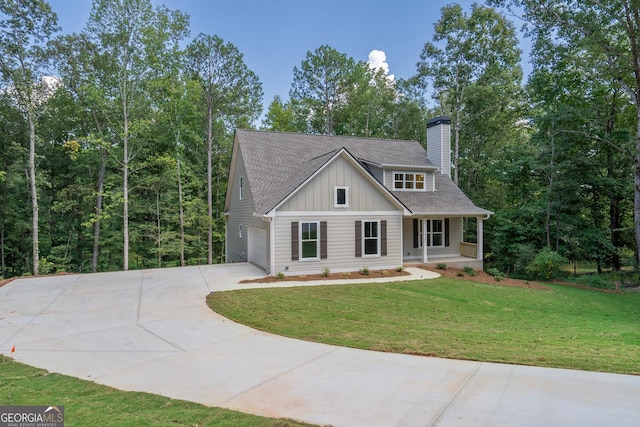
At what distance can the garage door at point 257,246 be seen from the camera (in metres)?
14.8

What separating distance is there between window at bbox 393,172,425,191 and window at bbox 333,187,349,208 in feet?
14.4

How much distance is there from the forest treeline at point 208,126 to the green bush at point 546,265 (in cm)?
139

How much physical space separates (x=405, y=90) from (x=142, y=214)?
22639 mm

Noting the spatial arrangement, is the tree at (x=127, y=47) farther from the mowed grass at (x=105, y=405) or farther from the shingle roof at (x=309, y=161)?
the mowed grass at (x=105, y=405)

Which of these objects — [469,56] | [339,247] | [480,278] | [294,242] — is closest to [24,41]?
[294,242]

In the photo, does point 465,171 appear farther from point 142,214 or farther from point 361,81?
point 142,214

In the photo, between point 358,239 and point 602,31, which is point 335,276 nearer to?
point 358,239

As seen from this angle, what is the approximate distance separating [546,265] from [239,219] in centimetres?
1529

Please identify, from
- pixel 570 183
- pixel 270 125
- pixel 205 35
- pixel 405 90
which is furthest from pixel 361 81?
pixel 570 183

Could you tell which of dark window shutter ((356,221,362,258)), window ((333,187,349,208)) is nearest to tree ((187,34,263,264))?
window ((333,187,349,208))

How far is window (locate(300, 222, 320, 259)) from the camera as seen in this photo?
14.0 meters

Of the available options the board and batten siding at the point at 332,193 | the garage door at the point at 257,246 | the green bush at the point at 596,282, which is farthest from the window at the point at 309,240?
the green bush at the point at 596,282

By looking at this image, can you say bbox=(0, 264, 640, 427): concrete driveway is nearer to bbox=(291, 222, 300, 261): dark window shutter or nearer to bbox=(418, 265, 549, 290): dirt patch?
bbox=(291, 222, 300, 261): dark window shutter

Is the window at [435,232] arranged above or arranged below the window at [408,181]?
below
